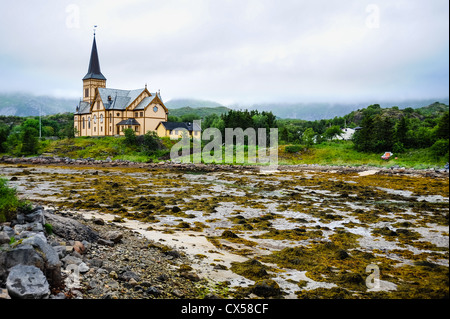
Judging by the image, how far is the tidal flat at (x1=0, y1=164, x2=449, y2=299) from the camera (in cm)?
336

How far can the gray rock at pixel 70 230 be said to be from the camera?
25.2ft

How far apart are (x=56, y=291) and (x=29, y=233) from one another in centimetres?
181

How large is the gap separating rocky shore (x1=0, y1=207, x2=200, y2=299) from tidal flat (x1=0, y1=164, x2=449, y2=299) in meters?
0.88

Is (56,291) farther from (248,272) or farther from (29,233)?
(248,272)

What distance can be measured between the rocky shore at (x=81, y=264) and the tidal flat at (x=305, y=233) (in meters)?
0.88

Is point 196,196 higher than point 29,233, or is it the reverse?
point 29,233

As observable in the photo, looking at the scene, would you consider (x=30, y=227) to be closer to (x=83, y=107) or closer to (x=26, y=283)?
(x=26, y=283)

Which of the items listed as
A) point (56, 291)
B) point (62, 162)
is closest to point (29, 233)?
point (56, 291)

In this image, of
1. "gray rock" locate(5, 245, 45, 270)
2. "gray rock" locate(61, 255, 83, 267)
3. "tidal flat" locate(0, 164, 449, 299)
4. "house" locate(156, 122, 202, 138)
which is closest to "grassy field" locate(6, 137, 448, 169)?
"house" locate(156, 122, 202, 138)

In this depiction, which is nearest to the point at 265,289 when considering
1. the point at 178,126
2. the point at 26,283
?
the point at 26,283

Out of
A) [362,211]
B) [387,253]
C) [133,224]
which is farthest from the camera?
[362,211]

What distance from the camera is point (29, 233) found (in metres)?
6.02
